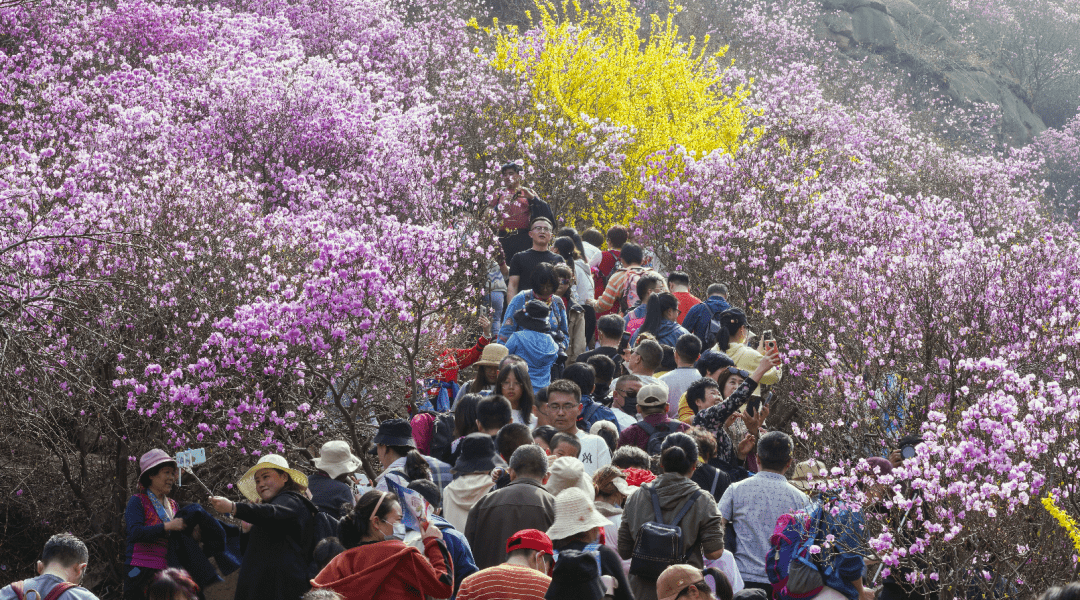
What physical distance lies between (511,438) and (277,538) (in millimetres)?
1556

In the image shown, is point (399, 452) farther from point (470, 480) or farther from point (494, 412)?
point (494, 412)

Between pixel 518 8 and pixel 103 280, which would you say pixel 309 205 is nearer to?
A: pixel 103 280

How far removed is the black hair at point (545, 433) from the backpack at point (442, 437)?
2.49 ft

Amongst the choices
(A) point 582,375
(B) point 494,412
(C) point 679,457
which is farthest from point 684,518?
(A) point 582,375

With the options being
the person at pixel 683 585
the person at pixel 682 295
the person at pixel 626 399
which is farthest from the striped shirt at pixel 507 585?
the person at pixel 682 295

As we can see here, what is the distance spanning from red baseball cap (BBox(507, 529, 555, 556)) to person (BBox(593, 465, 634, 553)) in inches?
48.9

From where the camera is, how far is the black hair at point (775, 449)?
248 inches

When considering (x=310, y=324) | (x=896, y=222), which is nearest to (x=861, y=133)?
(x=896, y=222)

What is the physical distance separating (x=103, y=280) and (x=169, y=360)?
7.78 feet

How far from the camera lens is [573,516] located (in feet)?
18.2

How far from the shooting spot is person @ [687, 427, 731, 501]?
22.3 ft

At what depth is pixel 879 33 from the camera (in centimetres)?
4859

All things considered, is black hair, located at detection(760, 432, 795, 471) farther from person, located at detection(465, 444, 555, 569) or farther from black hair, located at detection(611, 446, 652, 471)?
person, located at detection(465, 444, 555, 569)

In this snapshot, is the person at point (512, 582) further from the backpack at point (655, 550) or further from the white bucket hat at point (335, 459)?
the white bucket hat at point (335, 459)
